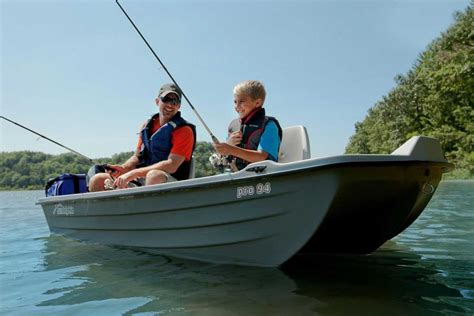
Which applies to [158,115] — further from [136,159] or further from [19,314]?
[19,314]

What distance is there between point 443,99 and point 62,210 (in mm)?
33255

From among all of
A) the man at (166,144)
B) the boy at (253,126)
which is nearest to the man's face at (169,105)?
the man at (166,144)

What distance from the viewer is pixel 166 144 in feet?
15.1

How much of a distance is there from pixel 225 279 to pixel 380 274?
1212mm

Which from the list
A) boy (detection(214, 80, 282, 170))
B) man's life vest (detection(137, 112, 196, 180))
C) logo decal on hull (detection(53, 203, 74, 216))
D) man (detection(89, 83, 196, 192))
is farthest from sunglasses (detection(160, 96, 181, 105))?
logo decal on hull (detection(53, 203, 74, 216))

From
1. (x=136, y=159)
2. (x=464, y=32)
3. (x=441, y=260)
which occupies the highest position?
(x=464, y=32)

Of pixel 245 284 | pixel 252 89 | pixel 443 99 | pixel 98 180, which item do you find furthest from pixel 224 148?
pixel 443 99

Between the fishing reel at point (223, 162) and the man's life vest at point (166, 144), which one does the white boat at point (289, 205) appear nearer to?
the fishing reel at point (223, 162)

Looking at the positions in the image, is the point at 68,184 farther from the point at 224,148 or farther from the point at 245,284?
the point at 245,284

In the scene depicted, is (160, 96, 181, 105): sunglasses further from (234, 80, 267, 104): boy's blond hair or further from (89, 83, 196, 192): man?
(234, 80, 267, 104): boy's blond hair

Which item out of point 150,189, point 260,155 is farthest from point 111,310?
point 260,155

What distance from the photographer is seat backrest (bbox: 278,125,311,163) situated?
4.07 m

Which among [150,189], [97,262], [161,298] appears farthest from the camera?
[97,262]

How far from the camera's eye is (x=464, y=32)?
2752 centimetres
